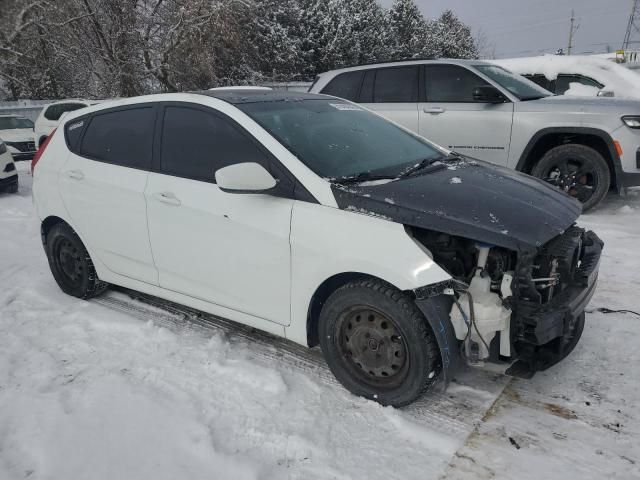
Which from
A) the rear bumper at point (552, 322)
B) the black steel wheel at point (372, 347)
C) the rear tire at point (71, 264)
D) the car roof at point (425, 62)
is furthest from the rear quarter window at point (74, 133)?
the car roof at point (425, 62)

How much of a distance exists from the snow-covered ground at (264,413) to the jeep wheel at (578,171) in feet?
8.72

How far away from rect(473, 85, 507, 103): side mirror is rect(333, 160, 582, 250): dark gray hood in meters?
3.39

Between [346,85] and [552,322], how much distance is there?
5.80 metres

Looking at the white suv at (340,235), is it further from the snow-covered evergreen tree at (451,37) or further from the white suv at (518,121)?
the snow-covered evergreen tree at (451,37)

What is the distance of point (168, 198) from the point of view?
11.4 feet

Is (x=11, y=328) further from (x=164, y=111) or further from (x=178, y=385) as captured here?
(x=164, y=111)

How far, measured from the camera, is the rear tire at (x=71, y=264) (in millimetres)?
4320

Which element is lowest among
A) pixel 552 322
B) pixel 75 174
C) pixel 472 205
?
pixel 552 322

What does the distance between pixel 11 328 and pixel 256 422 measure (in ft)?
7.59

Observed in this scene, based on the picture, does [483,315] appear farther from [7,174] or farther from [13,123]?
[13,123]

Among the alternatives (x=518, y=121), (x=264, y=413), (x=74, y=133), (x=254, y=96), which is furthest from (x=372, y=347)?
(x=518, y=121)

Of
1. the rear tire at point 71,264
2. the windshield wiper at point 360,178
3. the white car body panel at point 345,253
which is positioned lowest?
the rear tire at point 71,264

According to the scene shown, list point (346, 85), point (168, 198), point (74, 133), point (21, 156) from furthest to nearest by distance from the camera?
point (21, 156) → point (346, 85) → point (74, 133) → point (168, 198)

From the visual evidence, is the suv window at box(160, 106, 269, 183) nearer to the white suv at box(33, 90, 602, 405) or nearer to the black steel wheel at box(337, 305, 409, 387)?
the white suv at box(33, 90, 602, 405)
